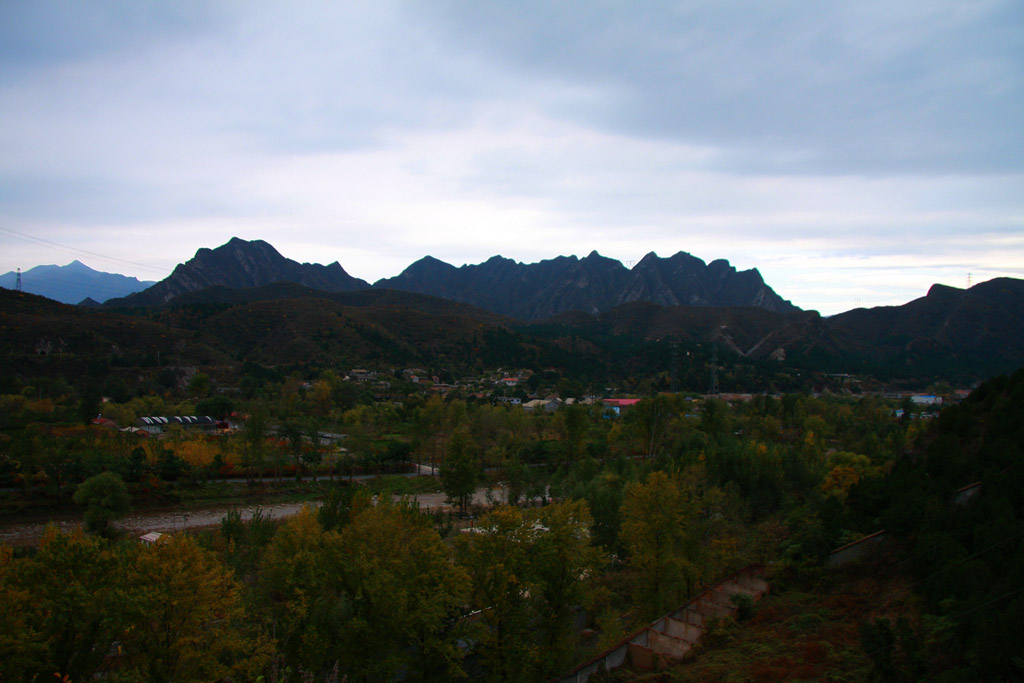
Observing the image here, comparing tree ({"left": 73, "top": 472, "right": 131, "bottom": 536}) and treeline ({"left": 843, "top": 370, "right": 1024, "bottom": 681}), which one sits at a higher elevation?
treeline ({"left": 843, "top": 370, "right": 1024, "bottom": 681})

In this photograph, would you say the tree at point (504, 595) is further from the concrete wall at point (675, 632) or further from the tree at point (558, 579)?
the concrete wall at point (675, 632)

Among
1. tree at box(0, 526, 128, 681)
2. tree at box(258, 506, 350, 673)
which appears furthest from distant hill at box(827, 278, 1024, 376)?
tree at box(0, 526, 128, 681)

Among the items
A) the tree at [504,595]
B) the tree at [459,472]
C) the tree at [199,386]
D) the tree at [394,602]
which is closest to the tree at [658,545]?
the tree at [504,595]

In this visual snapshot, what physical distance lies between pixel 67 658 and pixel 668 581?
14.4 meters

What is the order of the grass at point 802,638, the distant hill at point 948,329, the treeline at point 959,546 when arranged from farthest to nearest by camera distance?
the distant hill at point 948,329 → the grass at point 802,638 → the treeline at point 959,546

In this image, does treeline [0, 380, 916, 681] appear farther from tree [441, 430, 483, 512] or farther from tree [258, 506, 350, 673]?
tree [441, 430, 483, 512]

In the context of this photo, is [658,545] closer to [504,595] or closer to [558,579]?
[558,579]

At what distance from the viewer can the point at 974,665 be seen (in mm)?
9117

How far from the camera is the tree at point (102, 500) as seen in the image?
2706cm

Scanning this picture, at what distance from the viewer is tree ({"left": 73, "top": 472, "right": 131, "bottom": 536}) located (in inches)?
1065

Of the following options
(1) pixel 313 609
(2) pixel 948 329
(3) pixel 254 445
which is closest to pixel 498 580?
(1) pixel 313 609

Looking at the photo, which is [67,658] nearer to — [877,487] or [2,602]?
[2,602]

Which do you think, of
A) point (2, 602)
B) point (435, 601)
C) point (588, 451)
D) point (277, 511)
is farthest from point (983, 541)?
point (588, 451)

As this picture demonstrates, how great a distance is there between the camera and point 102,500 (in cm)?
2727
